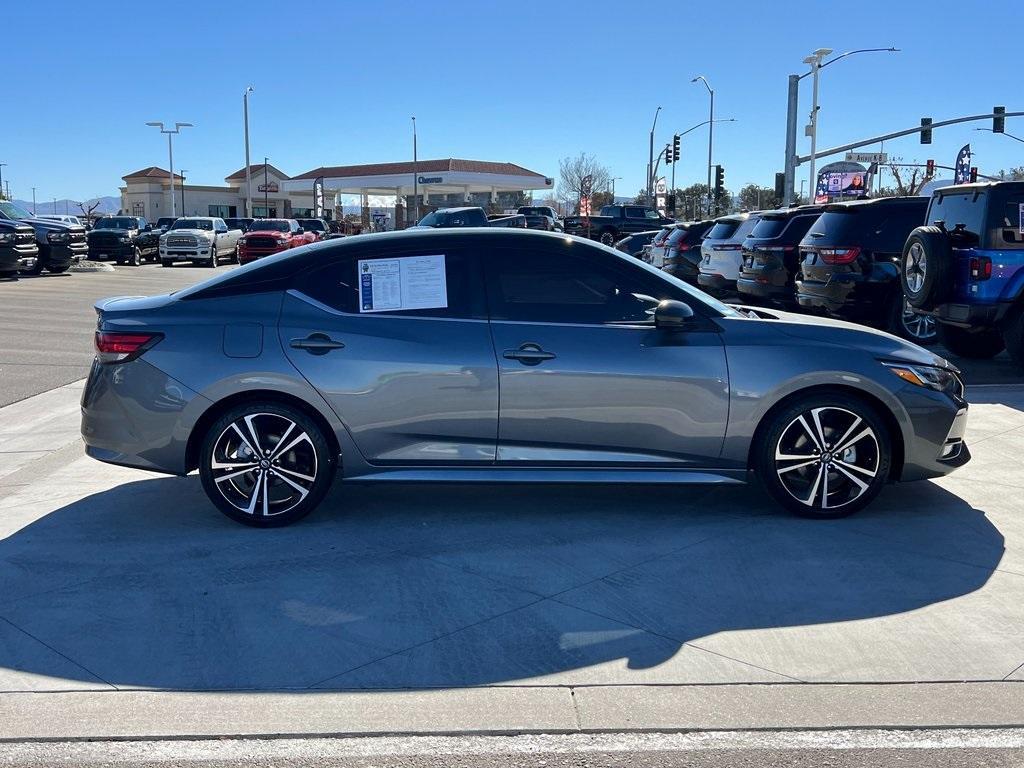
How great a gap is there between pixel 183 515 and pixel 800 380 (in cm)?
360

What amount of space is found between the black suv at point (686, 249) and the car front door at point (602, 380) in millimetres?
15161

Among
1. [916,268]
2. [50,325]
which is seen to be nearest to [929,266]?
[916,268]

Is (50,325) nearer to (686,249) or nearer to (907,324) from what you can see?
(686,249)

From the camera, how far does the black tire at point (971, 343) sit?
11883mm

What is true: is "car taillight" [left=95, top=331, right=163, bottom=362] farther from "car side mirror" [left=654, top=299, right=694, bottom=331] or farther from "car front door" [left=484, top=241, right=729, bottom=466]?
"car side mirror" [left=654, top=299, right=694, bottom=331]

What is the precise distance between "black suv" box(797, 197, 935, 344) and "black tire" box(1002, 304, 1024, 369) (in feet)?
6.03

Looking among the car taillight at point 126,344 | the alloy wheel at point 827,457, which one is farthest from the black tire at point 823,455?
the car taillight at point 126,344

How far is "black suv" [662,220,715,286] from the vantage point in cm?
2056

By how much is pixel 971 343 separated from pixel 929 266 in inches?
94.3

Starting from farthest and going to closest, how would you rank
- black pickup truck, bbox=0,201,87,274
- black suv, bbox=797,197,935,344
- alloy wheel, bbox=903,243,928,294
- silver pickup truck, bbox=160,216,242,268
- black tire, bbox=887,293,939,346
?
silver pickup truck, bbox=160,216,242,268, black pickup truck, bbox=0,201,87,274, black tire, bbox=887,293,939,346, black suv, bbox=797,197,935,344, alloy wheel, bbox=903,243,928,294

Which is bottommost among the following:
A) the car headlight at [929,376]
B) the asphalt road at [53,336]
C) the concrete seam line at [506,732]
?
the concrete seam line at [506,732]

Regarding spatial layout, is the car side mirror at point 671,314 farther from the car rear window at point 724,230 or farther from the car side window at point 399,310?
the car rear window at point 724,230

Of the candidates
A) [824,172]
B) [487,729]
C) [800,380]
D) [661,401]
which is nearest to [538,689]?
[487,729]

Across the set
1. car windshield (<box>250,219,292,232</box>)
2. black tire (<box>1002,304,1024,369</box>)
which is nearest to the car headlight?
black tire (<box>1002,304,1024,369</box>)
